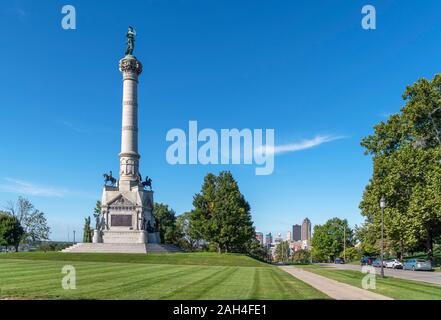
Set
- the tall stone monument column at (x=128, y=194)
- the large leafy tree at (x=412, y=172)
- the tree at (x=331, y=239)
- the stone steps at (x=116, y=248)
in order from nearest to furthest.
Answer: the large leafy tree at (x=412, y=172) < the stone steps at (x=116, y=248) < the tall stone monument column at (x=128, y=194) < the tree at (x=331, y=239)

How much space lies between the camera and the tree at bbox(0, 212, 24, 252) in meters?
85.2

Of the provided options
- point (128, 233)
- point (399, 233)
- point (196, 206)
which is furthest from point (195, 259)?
point (196, 206)

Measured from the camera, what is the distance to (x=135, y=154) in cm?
6738

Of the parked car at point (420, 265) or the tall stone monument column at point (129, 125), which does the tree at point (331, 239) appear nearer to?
the tall stone monument column at point (129, 125)

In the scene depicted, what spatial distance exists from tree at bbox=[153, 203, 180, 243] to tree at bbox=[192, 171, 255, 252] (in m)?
20.1

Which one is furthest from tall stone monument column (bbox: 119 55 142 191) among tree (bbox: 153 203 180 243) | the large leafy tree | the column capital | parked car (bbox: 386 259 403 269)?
parked car (bbox: 386 259 403 269)

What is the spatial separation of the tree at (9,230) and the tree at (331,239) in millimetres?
76761

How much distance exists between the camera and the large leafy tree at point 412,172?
44.9 meters

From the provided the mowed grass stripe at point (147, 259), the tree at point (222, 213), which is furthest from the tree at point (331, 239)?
the mowed grass stripe at point (147, 259)

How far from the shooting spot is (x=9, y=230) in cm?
8594

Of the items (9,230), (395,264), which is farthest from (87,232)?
(395,264)

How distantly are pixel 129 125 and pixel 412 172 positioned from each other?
4256cm

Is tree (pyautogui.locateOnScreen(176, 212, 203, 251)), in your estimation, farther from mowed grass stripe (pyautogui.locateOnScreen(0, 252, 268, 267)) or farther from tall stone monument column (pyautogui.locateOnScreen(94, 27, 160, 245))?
mowed grass stripe (pyautogui.locateOnScreen(0, 252, 268, 267))

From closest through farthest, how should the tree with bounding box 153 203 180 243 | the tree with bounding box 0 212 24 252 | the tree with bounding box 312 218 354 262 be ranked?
the tree with bounding box 0 212 24 252, the tree with bounding box 153 203 180 243, the tree with bounding box 312 218 354 262
